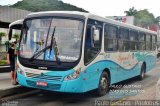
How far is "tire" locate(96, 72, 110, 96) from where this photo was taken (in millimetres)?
11336

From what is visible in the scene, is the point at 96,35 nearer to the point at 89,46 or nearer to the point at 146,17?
the point at 89,46

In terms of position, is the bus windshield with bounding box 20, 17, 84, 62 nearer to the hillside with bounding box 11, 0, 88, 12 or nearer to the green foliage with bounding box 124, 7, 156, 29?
the hillside with bounding box 11, 0, 88, 12

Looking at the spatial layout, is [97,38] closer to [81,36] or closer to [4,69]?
[81,36]

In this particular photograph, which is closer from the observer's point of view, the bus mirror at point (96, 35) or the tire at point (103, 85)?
the bus mirror at point (96, 35)

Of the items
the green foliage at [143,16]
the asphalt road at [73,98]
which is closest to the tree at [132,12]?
the green foliage at [143,16]

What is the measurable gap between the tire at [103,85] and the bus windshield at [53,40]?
2.01 metres

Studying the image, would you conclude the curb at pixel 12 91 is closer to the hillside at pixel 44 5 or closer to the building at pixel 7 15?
the building at pixel 7 15

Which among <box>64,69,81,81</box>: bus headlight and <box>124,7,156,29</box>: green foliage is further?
<box>124,7,156,29</box>: green foliage

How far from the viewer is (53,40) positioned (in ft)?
32.8

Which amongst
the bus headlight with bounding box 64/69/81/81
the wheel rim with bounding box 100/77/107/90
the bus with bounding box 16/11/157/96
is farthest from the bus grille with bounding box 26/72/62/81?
the wheel rim with bounding box 100/77/107/90

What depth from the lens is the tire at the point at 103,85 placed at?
11.3m

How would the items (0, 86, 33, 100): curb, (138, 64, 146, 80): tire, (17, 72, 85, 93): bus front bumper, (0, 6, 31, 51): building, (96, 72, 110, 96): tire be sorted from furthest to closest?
(0, 6, 31, 51): building
(138, 64, 146, 80): tire
(96, 72, 110, 96): tire
(0, 86, 33, 100): curb
(17, 72, 85, 93): bus front bumper

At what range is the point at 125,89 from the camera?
532 inches

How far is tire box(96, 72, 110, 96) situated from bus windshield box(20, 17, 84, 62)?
201 cm
